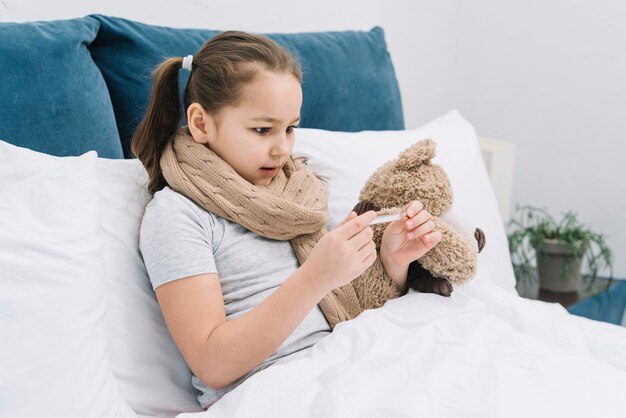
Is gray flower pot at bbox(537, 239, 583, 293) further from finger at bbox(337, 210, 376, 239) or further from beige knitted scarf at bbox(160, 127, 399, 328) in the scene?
finger at bbox(337, 210, 376, 239)

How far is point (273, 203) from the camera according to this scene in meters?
1.08

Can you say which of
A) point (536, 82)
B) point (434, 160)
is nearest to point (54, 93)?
point (434, 160)

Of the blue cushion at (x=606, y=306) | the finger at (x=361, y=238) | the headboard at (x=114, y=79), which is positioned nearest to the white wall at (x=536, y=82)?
the blue cushion at (x=606, y=306)

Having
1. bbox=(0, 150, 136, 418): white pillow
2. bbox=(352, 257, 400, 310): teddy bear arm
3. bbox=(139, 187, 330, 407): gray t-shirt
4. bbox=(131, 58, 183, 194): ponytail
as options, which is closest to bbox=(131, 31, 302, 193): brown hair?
bbox=(131, 58, 183, 194): ponytail

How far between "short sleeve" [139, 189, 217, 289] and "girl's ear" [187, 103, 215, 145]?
0.10 meters

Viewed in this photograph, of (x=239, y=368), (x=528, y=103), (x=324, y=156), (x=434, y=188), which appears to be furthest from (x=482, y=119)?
(x=239, y=368)

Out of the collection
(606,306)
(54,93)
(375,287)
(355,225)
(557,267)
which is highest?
(54,93)

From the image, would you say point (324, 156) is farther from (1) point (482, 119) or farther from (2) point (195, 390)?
(1) point (482, 119)

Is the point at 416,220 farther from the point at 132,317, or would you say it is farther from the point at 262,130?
the point at 132,317

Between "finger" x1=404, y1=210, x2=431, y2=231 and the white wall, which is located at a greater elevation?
"finger" x1=404, y1=210, x2=431, y2=231

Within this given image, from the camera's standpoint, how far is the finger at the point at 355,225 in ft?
3.06

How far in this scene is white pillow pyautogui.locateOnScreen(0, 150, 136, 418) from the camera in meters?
0.76

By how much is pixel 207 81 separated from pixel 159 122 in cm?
11

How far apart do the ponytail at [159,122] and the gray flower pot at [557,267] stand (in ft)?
4.46
